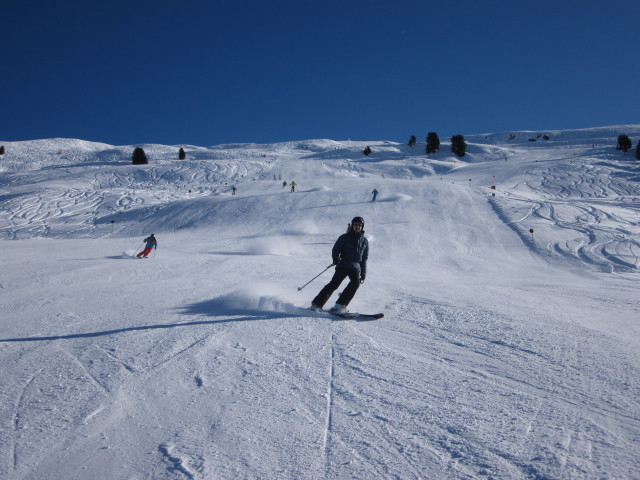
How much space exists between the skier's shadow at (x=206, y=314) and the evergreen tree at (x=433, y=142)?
75.2 metres

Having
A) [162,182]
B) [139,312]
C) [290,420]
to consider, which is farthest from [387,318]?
[162,182]

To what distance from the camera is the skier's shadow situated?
15.8 feet

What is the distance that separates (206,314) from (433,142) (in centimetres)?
7617

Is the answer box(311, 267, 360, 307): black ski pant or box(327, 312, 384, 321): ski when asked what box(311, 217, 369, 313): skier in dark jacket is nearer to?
box(311, 267, 360, 307): black ski pant

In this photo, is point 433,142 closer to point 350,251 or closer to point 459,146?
point 459,146

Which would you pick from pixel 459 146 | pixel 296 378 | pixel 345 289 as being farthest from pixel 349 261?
pixel 459 146

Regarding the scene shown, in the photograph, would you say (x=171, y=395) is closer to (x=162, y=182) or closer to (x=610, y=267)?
(x=610, y=267)

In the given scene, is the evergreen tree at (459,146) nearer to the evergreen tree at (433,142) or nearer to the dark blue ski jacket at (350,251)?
the evergreen tree at (433,142)

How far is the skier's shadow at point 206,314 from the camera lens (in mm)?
4816

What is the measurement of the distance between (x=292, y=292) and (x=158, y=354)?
382 cm

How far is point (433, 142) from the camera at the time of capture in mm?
75188

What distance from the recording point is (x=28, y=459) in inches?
94.0

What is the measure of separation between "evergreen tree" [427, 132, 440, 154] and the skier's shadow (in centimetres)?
7523

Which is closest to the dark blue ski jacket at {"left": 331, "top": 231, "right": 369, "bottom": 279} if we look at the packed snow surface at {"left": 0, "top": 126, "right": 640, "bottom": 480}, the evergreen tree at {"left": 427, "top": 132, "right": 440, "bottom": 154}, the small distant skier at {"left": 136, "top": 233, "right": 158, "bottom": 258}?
the packed snow surface at {"left": 0, "top": 126, "right": 640, "bottom": 480}
